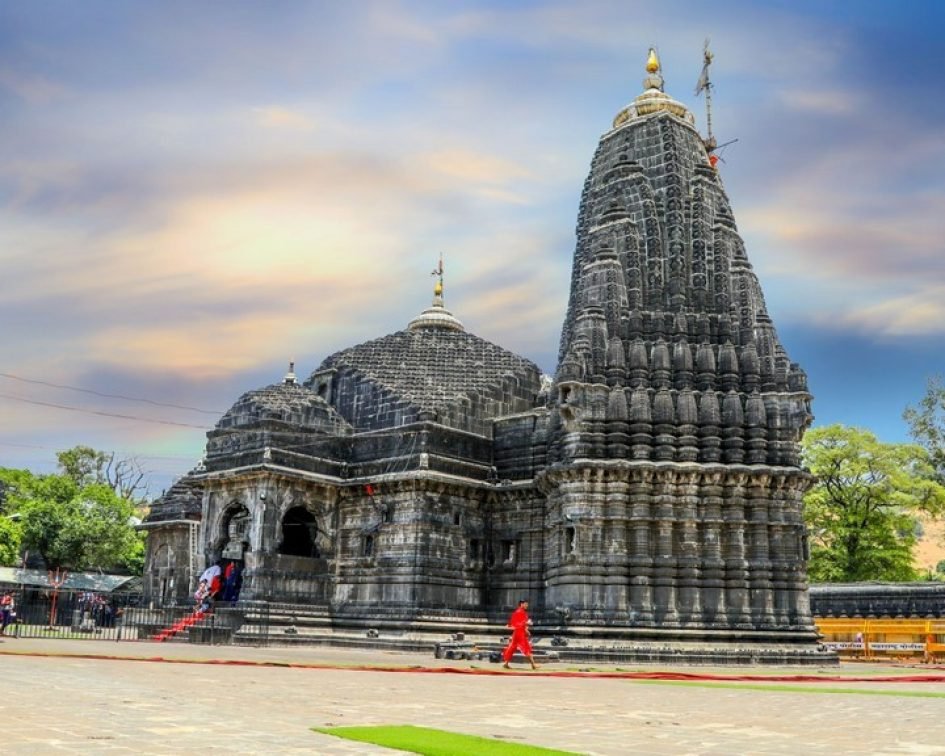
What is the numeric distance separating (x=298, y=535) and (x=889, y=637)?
22362 millimetres

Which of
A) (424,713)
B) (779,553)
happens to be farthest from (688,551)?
(424,713)

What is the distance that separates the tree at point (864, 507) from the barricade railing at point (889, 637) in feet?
35.6

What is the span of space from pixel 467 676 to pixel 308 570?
A: 1581 cm

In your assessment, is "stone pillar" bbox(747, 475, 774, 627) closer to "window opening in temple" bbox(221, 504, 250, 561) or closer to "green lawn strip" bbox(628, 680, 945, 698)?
"green lawn strip" bbox(628, 680, 945, 698)

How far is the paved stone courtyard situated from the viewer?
7.70 meters

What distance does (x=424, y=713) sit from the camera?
33.8ft

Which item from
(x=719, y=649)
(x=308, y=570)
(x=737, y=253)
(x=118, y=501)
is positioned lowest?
(x=719, y=649)

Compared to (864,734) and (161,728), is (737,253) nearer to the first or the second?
(864,734)

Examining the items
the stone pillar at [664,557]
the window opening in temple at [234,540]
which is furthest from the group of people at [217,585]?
the stone pillar at [664,557]

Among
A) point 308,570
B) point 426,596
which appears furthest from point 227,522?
point 426,596

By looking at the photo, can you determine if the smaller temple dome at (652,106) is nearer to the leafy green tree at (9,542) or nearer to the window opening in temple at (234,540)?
the window opening in temple at (234,540)

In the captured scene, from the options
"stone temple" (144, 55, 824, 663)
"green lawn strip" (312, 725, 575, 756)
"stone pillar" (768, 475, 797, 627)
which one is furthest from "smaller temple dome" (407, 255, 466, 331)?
"green lawn strip" (312, 725, 575, 756)

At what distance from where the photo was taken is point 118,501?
203 feet

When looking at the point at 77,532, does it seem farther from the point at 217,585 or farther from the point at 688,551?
the point at 688,551
